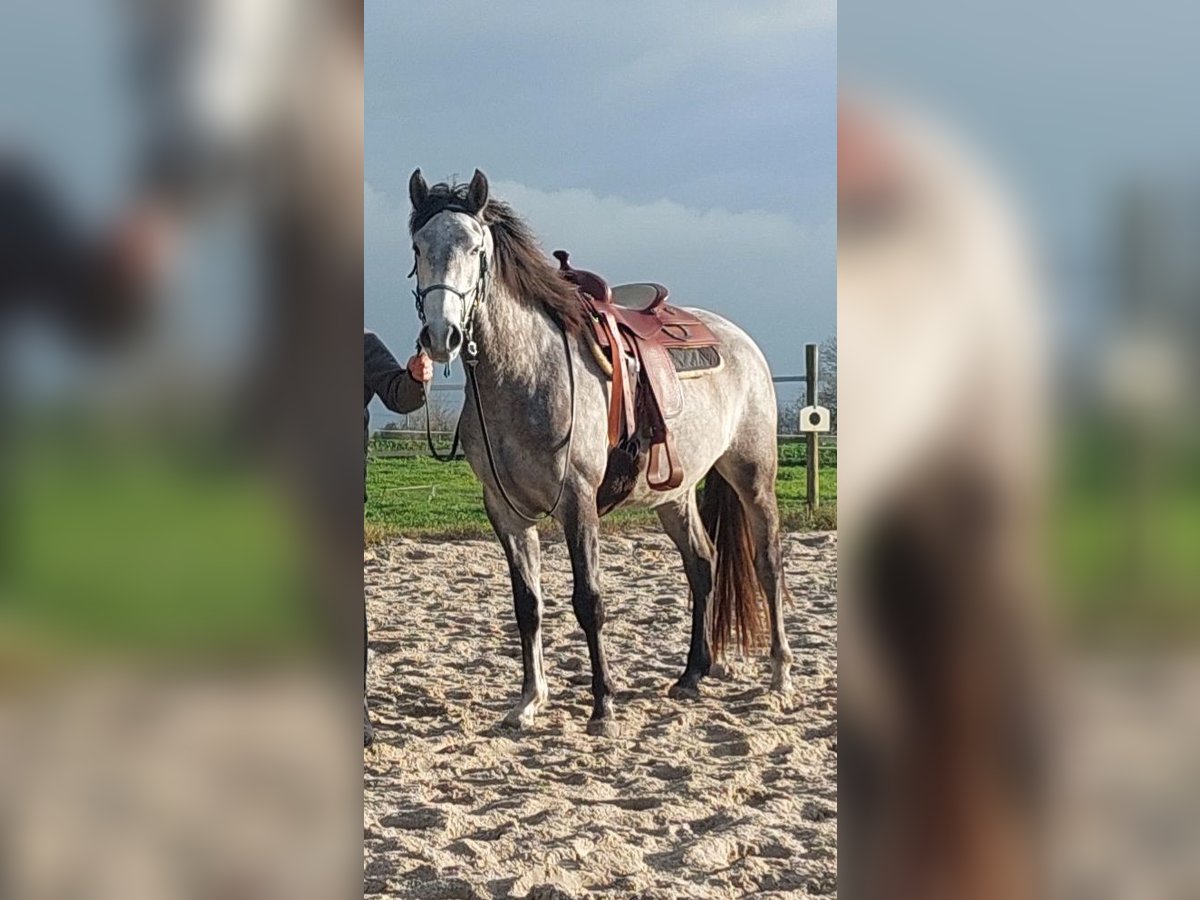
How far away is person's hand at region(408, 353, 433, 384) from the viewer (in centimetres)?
324

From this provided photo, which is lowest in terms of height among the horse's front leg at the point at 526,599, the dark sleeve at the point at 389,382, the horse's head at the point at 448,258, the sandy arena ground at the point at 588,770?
the sandy arena ground at the point at 588,770

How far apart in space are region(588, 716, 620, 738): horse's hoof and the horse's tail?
67 cm

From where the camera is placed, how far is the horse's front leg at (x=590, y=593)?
11.9 ft
